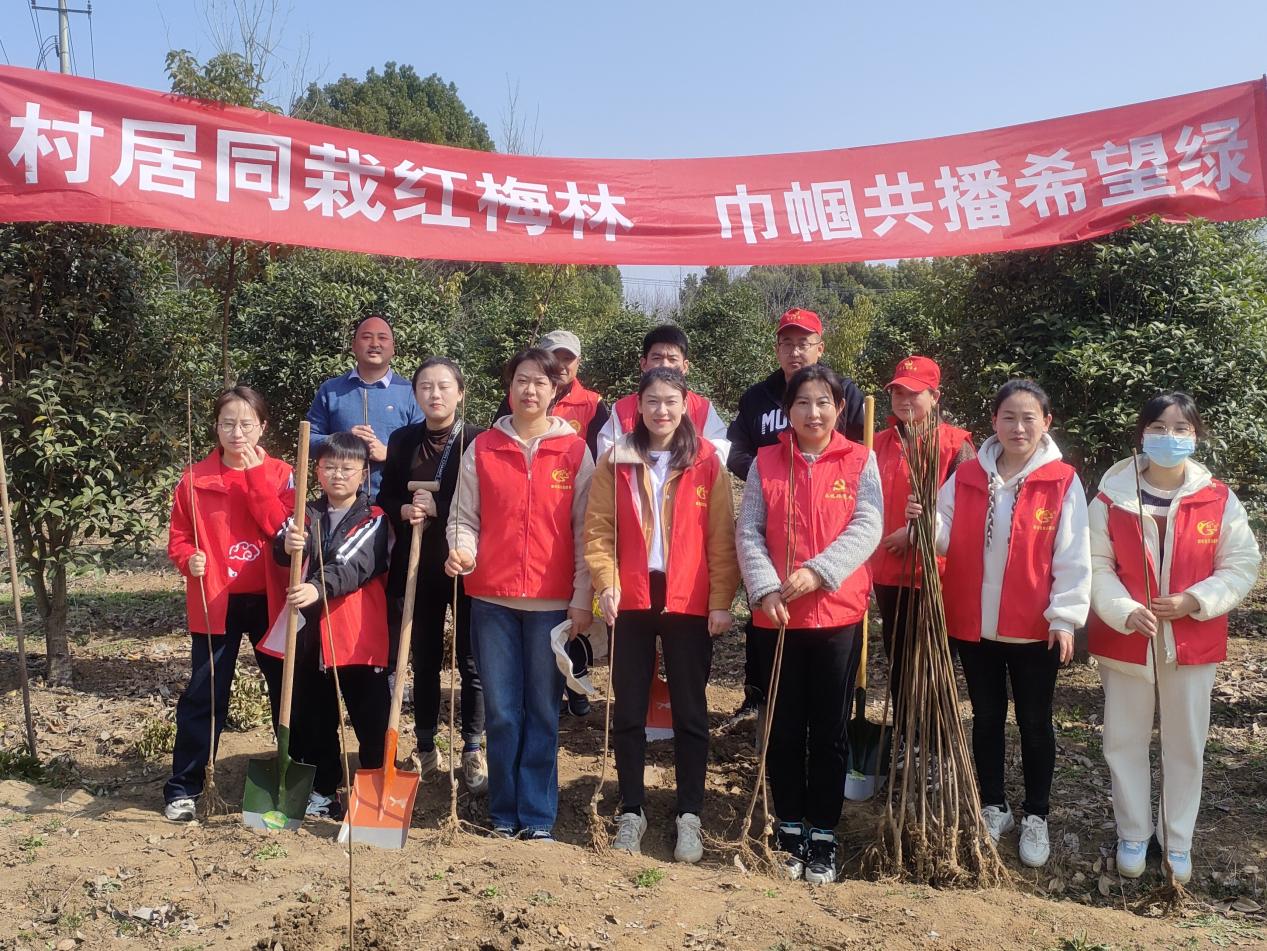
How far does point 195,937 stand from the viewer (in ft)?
9.32

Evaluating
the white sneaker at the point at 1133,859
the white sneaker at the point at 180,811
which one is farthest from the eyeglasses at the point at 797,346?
the white sneaker at the point at 180,811

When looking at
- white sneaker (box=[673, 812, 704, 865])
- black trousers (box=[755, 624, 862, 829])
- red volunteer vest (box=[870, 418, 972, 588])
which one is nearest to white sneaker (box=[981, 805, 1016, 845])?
black trousers (box=[755, 624, 862, 829])

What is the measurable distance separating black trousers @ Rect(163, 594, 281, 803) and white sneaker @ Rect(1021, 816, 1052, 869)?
8.95 feet

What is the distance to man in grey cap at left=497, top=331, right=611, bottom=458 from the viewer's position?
14.1 ft

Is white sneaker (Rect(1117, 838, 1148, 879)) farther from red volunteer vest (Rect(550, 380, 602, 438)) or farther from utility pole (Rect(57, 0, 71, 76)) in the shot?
utility pole (Rect(57, 0, 71, 76))

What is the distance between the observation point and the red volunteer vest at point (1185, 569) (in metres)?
3.33

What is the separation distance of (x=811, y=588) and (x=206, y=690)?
2.25 meters

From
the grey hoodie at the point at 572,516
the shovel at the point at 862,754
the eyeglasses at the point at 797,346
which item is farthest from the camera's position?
the eyeglasses at the point at 797,346

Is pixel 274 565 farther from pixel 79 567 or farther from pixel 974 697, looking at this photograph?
pixel 974 697

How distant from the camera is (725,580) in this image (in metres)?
3.47

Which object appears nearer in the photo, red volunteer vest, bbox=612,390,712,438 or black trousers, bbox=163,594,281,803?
black trousers, bbox=163,594,281,803

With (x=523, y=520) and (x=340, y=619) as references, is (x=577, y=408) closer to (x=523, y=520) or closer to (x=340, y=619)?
(x=523, y=520)

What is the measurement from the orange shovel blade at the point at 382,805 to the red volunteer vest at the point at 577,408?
1.63 m

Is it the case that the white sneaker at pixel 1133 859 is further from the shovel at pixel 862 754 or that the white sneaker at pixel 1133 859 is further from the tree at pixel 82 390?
the tree at pixel 82 390
